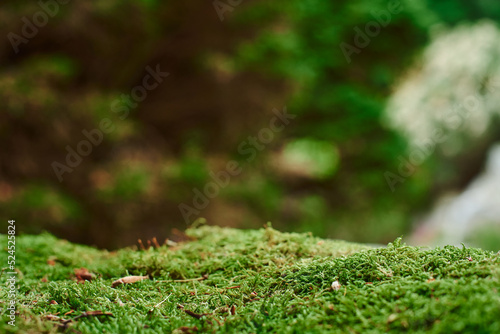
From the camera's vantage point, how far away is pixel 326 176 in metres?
9.24

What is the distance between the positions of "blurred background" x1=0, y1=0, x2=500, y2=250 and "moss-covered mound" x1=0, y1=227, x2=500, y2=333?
101cm

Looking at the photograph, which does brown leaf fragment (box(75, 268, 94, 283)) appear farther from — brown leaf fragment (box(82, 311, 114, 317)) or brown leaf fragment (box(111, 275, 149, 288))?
brown leaf fragment (box(82, 311, 114, 317))

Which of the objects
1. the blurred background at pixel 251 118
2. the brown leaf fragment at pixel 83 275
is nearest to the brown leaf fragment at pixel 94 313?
the brown leaf fragment at pixel 83 275

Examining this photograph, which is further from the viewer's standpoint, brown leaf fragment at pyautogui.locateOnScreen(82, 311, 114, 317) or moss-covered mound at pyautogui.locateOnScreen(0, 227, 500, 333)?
brown leaf fragment at pyautogui.locateOnScreen(82, 311, 114, 317)

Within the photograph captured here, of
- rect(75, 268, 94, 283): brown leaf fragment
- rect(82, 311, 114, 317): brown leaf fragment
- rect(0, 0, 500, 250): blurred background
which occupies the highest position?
rect(0, 0, 500, 250): blurred background

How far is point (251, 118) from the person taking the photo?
7500 millimetres

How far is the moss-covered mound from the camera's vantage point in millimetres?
952

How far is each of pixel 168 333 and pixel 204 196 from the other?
18.4 feet

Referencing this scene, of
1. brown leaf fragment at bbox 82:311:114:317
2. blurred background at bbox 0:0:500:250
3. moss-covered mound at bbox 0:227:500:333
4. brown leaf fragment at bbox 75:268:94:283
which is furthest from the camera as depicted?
blurred background at bbox 0:0:500:250

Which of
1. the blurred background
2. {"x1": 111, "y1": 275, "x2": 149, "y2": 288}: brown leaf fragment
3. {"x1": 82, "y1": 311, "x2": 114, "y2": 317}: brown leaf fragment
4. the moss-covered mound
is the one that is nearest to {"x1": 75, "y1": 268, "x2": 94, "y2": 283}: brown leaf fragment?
the moss-covered mound

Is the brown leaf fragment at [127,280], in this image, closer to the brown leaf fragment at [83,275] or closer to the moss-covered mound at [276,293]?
the moss-covered mound at [276,293]

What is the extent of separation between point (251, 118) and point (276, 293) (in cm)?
640

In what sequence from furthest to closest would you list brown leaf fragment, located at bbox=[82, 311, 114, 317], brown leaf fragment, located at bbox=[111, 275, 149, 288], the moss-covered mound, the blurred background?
the blurred background < brown leaf fragment, located at bbox=[111, 275, 149, 288] < brown leaf fragment, located at bbox=[82, 311, 114, 317] < the moss-covered mound

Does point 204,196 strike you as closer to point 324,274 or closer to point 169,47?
point 169,47
